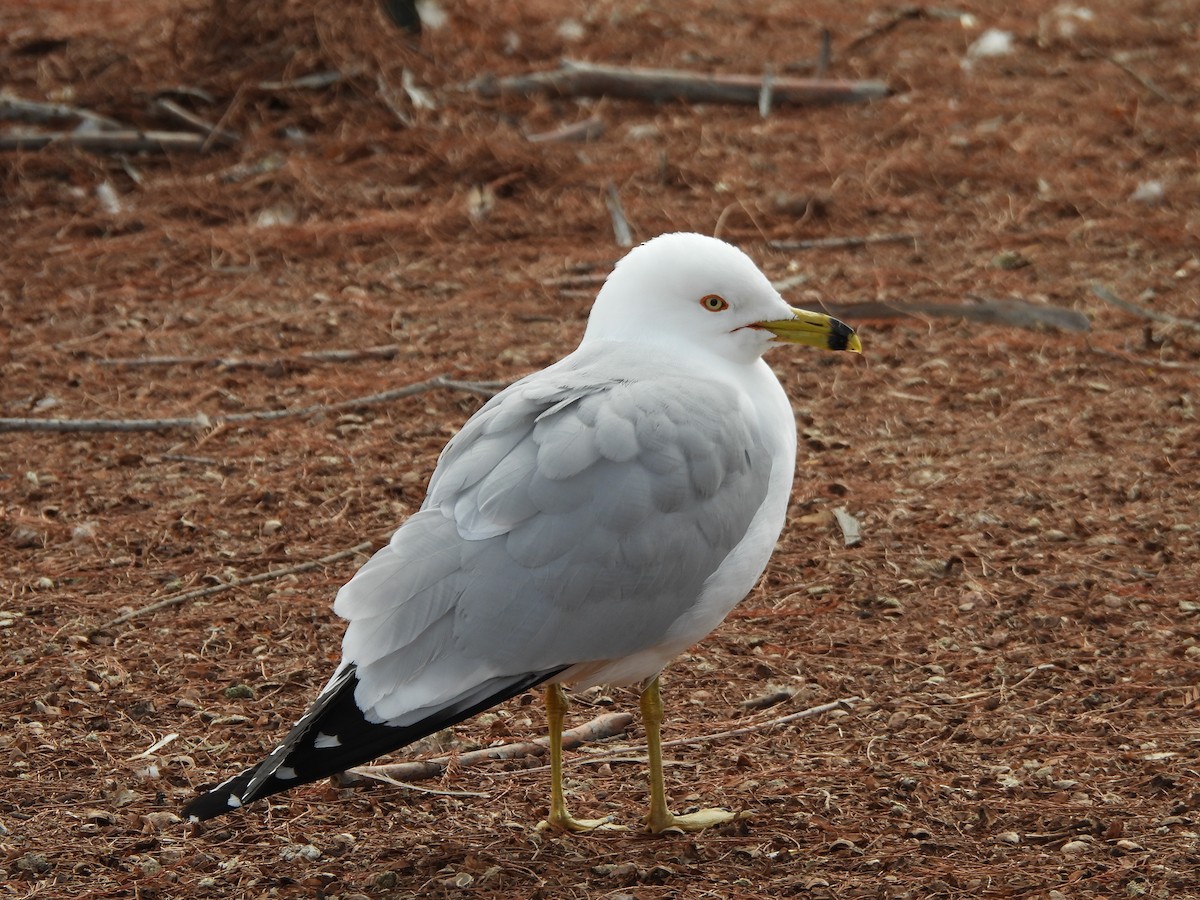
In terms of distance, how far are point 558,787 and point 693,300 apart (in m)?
1.24

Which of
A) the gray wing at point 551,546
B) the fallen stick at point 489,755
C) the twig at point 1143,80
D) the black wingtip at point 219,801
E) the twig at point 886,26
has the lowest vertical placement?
the twig at point 1143,80

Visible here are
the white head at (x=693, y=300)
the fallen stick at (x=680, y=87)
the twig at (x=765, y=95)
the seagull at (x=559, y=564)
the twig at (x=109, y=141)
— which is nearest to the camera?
the seagull at (x=559, y=564)

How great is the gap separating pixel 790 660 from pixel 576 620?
1276 millimetres

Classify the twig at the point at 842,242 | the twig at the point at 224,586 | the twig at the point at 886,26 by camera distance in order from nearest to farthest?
the twig at the point at 224,586 → the twig at the point at 842,242 → the twig at the point at 886,26

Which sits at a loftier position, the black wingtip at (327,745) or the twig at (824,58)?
the black wingtip at (327,745)

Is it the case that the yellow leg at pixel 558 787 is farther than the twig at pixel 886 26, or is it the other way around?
the twig at pixel 886 26

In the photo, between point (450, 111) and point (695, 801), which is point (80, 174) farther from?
point (695, 801)

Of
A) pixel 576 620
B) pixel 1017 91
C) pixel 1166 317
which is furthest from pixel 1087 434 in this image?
pixel 1017 91

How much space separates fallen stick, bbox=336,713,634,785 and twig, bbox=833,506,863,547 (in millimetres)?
1177

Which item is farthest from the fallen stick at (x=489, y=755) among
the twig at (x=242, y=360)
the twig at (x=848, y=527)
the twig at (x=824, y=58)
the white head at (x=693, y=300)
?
the twig at (x=824, y=58)

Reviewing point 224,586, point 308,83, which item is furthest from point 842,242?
point 224,586

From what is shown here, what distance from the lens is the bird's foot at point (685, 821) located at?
12.0 feet

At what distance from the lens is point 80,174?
8602 millimetres

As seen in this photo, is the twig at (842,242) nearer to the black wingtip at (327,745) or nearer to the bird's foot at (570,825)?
the bird's foot at (570,825)
